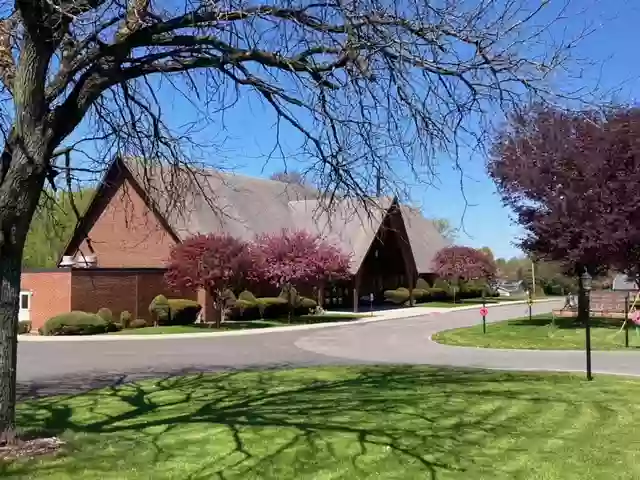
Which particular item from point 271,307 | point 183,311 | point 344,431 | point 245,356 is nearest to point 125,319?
point 183,311

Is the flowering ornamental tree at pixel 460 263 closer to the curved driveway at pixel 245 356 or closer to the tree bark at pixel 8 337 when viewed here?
the curved driveway at pixel 245 356

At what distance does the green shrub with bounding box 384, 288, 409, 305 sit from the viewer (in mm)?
52281

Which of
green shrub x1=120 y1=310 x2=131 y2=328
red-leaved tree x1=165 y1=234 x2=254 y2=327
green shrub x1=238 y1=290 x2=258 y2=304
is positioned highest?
red-leaved tree x1=165 y1=234 x2=254 y2=327

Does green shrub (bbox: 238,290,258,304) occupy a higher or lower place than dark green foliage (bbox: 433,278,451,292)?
lower

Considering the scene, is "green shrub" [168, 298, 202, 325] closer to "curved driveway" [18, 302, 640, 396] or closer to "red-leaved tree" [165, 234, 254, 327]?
"red-leaved tree" [165, 234, 254, 327]

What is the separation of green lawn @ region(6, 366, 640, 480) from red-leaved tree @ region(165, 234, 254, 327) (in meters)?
18.1

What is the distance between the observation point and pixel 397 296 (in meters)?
52.3

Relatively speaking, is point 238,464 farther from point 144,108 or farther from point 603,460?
point 144,108

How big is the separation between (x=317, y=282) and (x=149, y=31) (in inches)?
1115

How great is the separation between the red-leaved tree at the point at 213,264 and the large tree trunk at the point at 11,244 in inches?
906

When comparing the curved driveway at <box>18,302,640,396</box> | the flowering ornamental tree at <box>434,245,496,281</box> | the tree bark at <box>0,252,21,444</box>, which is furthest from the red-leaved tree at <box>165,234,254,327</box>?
the flowering ornamental tree at <box>434,245,496,281</box>

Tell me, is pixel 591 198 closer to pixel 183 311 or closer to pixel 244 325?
pixel 244 325

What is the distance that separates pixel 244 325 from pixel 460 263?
1057 inches

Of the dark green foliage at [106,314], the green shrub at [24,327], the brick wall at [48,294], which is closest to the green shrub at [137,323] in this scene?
the dark green foliage at [106,314]
